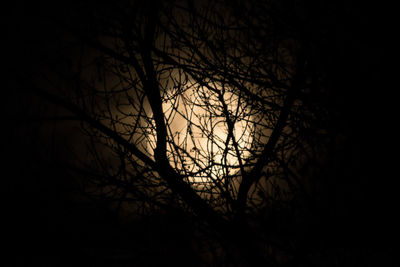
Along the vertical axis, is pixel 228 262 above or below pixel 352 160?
below

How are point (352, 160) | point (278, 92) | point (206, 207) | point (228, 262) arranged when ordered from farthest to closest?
point (352, 160) < point (228, 262) < point (278, 92) < point (206, 207)

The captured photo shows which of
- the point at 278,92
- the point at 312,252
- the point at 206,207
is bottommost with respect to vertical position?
the point at 312,252

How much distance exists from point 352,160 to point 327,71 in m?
1.49

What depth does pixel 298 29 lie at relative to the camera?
300cm

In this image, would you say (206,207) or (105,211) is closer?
(206,207)

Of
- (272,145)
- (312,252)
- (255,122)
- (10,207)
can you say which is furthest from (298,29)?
(10,207)

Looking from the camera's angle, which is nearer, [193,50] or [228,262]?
[193,50]

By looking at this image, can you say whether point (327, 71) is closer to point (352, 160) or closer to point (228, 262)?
point (352, 160)

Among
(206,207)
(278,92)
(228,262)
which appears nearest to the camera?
(206,207)

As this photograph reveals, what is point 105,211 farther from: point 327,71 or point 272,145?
point 327,71

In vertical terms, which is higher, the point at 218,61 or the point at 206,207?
the point at 218,61

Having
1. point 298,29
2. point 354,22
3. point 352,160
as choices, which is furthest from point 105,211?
point 354,22

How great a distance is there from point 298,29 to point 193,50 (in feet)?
4.37

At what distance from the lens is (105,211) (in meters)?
3.12
